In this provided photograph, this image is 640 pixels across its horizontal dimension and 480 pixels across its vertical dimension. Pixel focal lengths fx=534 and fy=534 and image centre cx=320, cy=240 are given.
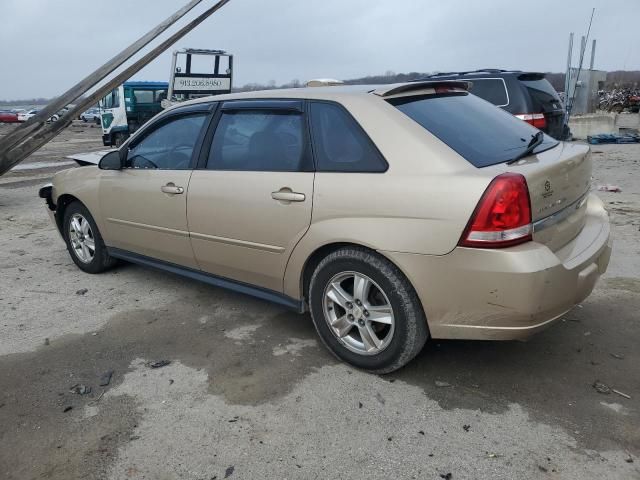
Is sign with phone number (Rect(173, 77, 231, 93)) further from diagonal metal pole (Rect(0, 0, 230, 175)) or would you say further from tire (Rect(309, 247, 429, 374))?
tire (Rect(309, 247, 429, 374))

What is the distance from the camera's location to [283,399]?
292cm

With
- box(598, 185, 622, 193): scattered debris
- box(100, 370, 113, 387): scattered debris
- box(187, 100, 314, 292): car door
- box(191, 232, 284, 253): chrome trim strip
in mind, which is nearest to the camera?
box(100, 370, 113, 387): scattered debris

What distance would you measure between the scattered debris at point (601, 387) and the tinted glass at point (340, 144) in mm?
1665

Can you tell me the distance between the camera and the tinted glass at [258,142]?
3.35m

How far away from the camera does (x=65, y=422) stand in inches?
110

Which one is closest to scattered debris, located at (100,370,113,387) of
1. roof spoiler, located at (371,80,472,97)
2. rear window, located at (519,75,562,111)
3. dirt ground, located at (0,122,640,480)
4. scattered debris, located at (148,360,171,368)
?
dirt ground, located at (0,122,640,480)

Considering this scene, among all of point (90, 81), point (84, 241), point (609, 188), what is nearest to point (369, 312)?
point (84, 241)

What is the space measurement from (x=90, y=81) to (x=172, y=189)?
2.39 meters

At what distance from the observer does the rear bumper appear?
2.56m

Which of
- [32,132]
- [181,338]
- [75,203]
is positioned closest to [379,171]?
[181,338]

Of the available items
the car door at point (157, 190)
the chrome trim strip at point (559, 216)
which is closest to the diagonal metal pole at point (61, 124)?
the car door at point (157, 190)

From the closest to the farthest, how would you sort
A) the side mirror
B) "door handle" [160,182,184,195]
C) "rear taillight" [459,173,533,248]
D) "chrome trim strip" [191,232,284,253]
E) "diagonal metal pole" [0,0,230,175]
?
1. "rear taillight" [459,173,533,248]
2. "chrome trim strip" [191,232,284,253]
3. "door handle" [160,182,184,195]
4. the side mirror
5. "diagonal metal pole" [0,0,230,175]

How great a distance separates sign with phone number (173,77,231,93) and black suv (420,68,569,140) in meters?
9.74

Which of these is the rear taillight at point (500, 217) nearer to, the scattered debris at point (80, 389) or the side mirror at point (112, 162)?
the scattered debris at point (80, 389)
